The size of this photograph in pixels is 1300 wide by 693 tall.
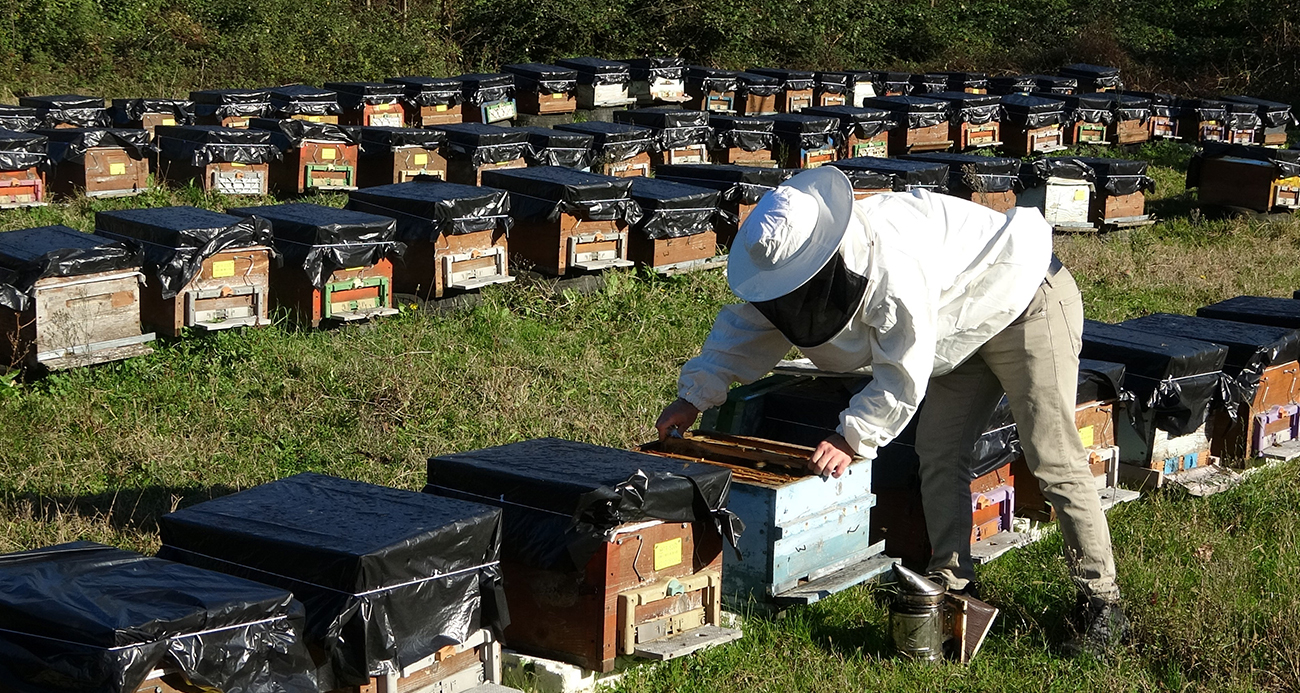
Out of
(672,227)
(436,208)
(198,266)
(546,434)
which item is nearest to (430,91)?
(672,227)

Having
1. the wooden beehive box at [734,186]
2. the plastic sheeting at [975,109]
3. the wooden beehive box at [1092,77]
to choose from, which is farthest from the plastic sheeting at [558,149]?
the wooden beehive box at [1092,77]

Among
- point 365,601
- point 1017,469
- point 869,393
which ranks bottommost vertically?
point 1017,469

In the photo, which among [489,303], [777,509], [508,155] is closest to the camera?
[777,509]

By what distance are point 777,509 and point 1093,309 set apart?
18.1 ft

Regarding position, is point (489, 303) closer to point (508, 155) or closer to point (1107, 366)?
point (508, 155)

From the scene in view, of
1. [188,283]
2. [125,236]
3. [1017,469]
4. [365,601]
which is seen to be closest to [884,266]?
[365,601]

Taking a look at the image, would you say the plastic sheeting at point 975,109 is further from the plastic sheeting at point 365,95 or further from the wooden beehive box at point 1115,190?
the plastic sheeting at point 365,95

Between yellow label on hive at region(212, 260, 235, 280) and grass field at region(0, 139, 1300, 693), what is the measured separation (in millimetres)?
312

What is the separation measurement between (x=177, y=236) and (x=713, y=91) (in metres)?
11.3

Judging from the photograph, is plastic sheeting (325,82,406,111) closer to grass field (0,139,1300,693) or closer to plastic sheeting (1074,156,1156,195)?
grass field (0,139,1300,693)

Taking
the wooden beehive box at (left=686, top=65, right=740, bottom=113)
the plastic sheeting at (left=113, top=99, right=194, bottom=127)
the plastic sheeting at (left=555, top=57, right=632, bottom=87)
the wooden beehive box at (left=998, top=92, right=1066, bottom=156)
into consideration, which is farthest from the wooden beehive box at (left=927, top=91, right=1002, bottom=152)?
the plastic sheeting at (left=113, top=99, right=194, bottom=127)

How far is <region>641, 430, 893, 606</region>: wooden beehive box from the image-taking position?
3.97m

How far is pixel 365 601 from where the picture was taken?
2.92 meters

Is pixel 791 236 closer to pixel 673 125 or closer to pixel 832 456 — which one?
pixel 832 456
